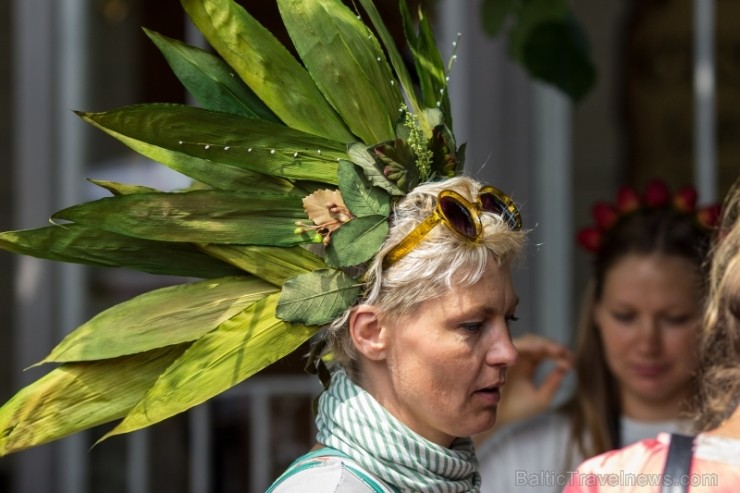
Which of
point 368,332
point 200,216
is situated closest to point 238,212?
point 200,216

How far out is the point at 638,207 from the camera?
3.35 meters

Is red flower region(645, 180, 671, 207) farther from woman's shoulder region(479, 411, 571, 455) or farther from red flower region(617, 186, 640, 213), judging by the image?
woman's shoulder region(479, 411, 571, 455)

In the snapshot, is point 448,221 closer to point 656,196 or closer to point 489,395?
point 489,395

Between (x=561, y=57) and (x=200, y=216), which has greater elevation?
(x=561, y=57)

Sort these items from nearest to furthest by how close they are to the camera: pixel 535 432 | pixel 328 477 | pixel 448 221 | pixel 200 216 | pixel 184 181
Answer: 1. pixel 328 477
2. pixel 448 221
3. pixel 200 216
4. pixel 535 432
5. pixel 184 181

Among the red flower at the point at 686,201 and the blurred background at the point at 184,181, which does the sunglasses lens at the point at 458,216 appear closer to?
the red flower at the point at 686,201

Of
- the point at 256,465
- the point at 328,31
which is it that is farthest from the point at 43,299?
the point at 328,31

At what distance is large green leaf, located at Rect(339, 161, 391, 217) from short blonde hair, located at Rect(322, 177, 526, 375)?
0.11ft

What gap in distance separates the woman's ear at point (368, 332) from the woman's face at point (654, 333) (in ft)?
3.93

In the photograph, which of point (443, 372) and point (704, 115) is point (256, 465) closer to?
point (704, 115)

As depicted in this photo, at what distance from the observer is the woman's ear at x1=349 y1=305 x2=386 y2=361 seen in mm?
2078

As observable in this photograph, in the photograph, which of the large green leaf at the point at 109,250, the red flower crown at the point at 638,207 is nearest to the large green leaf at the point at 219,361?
the large green leaf at the point at 109,250

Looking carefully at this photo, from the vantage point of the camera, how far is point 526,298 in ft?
14.8

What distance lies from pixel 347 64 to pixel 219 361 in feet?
1.96
